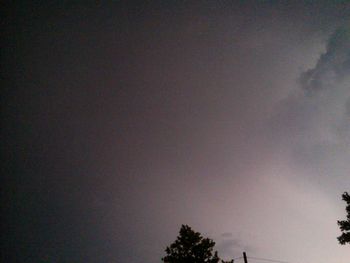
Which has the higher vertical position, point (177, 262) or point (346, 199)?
point (346, 199)

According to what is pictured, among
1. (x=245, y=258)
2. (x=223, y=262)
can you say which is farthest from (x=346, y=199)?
(x=223, y=262)

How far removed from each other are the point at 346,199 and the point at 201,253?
14528 millimetres

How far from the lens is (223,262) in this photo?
23.7 m

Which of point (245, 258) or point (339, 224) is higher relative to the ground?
point (339, 224)

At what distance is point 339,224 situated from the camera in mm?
22188

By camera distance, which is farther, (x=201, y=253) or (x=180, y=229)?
(x=180, y=229)

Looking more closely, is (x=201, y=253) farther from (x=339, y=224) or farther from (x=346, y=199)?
(x=346, y=199)

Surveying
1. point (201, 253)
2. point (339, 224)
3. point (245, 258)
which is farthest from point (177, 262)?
point (339, 224)

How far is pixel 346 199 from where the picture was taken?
22.4 m

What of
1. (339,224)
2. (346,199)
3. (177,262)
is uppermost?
(346,199)

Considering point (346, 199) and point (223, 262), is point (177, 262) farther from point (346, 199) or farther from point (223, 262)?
point (346, 199)

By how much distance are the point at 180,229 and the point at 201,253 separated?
311 centimetres

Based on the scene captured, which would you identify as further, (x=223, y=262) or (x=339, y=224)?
(x=223, y=262)

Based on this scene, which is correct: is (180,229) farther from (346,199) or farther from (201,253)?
(346,199)
